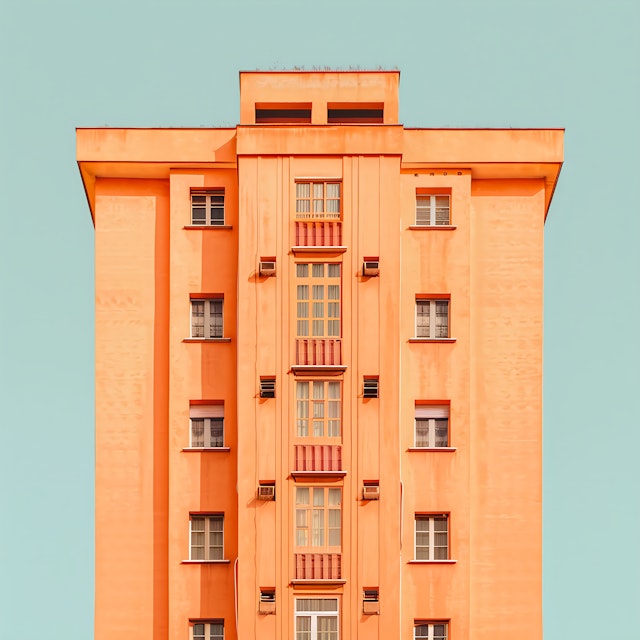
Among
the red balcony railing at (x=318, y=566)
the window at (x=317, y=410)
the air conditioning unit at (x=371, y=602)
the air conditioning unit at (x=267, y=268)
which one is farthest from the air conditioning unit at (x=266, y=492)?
the air conditioning unit at (x=267, y=268)

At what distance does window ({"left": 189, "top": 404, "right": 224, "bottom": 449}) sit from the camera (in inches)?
2018

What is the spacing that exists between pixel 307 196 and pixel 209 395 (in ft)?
24.9

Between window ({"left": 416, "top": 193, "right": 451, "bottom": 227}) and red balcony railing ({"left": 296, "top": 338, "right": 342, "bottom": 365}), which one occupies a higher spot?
window ({"left": 416, "top": 193, "right": 451, "bottom": 227})

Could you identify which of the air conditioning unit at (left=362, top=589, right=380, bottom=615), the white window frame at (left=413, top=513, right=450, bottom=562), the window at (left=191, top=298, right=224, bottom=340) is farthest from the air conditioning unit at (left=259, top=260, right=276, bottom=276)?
the air conditioning unit at (left=362, top=589, right=380, bottom=615)

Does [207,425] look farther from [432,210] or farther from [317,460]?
[432,210]

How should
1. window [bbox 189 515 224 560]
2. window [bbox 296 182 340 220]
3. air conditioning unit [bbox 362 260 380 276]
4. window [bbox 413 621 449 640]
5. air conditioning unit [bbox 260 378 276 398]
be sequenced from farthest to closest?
window [bbox 189 515 224 560], window [bbox 296 182 340 220], window [bbox 413 621 449 640], air conditioning unit [bbox 362 260 380 276], air conditioning unit [bbox 260 378 276 398]

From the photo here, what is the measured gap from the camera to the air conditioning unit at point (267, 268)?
49.6 m

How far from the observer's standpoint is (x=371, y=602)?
48.3m

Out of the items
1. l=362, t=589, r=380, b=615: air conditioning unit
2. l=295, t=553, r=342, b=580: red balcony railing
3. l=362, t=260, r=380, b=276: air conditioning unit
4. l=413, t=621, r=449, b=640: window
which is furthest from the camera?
l=413, t=621, r=449, b=640: window

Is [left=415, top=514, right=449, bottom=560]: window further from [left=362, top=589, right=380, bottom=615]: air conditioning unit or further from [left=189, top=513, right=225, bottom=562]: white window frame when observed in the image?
[left=189, top=513, right=225, bottom=562]: white window frame

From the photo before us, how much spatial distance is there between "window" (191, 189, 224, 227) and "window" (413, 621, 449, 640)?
50.6 feet

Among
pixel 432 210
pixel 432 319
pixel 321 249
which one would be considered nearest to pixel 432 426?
pixel 432 319

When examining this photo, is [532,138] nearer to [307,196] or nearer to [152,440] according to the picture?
[307,196]

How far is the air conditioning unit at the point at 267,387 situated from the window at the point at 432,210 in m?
7.90
